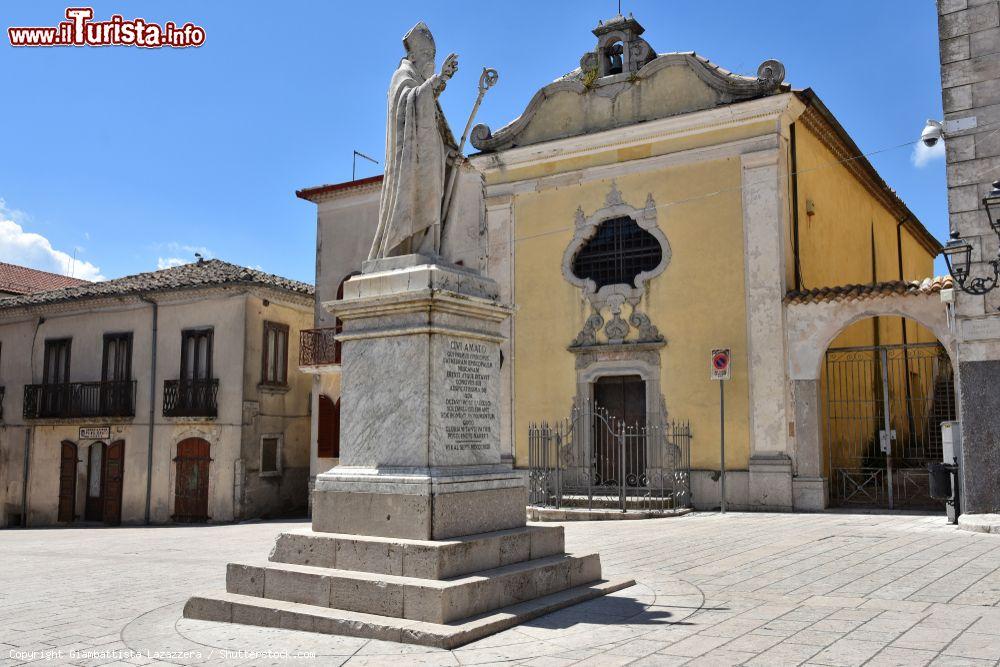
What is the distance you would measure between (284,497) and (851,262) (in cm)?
1506

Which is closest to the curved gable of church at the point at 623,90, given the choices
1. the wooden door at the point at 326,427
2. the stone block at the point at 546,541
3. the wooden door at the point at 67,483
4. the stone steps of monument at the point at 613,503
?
the stone steps of monument at the point at 613,503

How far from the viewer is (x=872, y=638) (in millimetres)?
5133

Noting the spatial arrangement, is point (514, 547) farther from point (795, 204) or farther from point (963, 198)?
point (795, 204)

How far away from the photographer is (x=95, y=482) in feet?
76.9

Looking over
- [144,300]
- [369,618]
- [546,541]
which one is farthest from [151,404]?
[369,618]

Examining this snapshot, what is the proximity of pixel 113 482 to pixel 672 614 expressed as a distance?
20.6 metres

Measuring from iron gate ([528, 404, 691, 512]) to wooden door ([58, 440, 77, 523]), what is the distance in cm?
1404

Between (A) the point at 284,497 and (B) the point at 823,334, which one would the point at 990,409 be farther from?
(A) the point at 284,497

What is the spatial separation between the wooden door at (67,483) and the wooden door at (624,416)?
1523 cm

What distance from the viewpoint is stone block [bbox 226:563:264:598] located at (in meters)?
6.15

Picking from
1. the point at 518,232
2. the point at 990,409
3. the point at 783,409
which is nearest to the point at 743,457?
the point at 783,409

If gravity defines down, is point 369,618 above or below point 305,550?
below

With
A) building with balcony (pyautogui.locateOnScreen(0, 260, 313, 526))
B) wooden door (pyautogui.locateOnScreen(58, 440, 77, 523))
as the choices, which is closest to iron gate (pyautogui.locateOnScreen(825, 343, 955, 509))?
building with balcony (pyautogui.locateOnScreen(0, 260, 313, 526))

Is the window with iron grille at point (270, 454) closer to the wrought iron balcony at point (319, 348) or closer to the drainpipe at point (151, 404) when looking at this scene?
the wrought iron balcony at point (319, 348)
